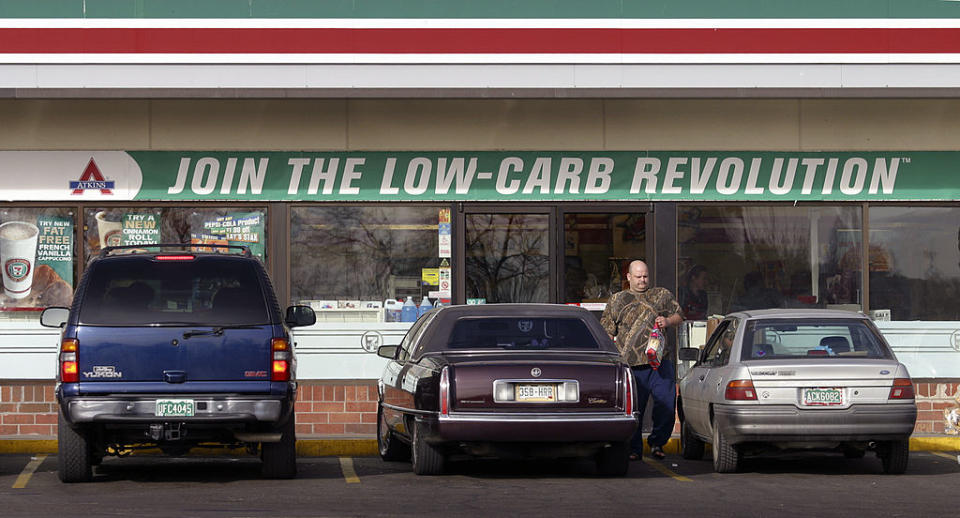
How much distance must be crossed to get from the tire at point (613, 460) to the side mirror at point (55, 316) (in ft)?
14.7

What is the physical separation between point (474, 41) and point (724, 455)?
6073 mm

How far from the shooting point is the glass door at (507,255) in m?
17.5

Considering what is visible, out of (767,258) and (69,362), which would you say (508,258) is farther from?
(69,362)

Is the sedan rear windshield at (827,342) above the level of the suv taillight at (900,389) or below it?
above

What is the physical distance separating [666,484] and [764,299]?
613cm

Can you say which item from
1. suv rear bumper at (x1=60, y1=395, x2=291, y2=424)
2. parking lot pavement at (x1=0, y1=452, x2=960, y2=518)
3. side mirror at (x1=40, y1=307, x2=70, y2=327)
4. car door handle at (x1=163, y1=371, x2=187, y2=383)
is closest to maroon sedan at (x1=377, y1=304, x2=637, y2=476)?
parking lot pavement at (x1=0, y1=452, x2=960, y2=518)

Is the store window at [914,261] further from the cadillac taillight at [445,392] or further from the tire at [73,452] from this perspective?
the tire at [73,452]

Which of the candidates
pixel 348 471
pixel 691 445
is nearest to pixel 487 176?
pixel 691 445

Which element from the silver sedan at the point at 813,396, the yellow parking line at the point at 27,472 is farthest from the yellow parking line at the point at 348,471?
the silver sedan at the point at 813,396

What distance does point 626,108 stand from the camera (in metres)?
17.5

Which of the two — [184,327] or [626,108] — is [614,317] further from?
[184,327]

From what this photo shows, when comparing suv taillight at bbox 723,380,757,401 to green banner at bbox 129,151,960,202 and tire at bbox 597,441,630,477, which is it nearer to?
tire at bbox 597,441,630,477

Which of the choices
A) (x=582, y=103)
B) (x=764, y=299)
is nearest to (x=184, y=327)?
(x=582, y=103)

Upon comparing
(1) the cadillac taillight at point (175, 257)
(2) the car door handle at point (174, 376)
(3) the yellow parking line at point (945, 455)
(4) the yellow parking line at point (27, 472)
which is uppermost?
(1) the cadillac taillight at point (175, 257)
